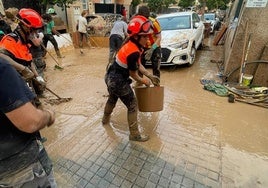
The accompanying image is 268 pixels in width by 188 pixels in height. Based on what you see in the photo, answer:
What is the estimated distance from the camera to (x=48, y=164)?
5.31ft

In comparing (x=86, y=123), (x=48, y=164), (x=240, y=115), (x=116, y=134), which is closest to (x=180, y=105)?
(x=240, y=115)

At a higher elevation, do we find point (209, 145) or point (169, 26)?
point (169, 26)

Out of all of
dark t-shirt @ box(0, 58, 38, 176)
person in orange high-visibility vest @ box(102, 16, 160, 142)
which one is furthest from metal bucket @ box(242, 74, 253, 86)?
dark t-shirt @ box(0, 58, 38, 176)

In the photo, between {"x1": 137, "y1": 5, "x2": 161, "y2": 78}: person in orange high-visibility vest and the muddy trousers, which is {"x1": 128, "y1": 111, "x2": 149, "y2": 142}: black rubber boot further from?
{"x1": 137, "y1": 5, "x2": 161, "y2": 78}: person in orange high-visibility vest

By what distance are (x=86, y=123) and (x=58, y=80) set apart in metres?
2.75

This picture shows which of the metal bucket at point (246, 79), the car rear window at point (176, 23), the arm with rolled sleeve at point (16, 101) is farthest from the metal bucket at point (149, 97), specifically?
the car rear window at point (176, 23)

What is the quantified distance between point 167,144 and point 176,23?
16.9 feet

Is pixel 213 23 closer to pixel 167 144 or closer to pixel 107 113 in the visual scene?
pixel 107 113

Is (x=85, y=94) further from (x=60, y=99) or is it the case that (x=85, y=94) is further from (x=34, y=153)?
(x=34, y=153)

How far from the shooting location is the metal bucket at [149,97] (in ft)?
9.99

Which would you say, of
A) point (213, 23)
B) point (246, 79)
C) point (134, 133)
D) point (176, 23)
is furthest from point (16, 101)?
point (213, 23)

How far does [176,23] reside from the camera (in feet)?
23.9

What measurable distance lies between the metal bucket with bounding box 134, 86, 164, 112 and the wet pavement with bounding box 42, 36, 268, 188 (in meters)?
0.54

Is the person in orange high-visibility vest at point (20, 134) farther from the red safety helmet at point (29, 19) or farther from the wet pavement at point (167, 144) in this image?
the red safety helmet at point (29, 19)
